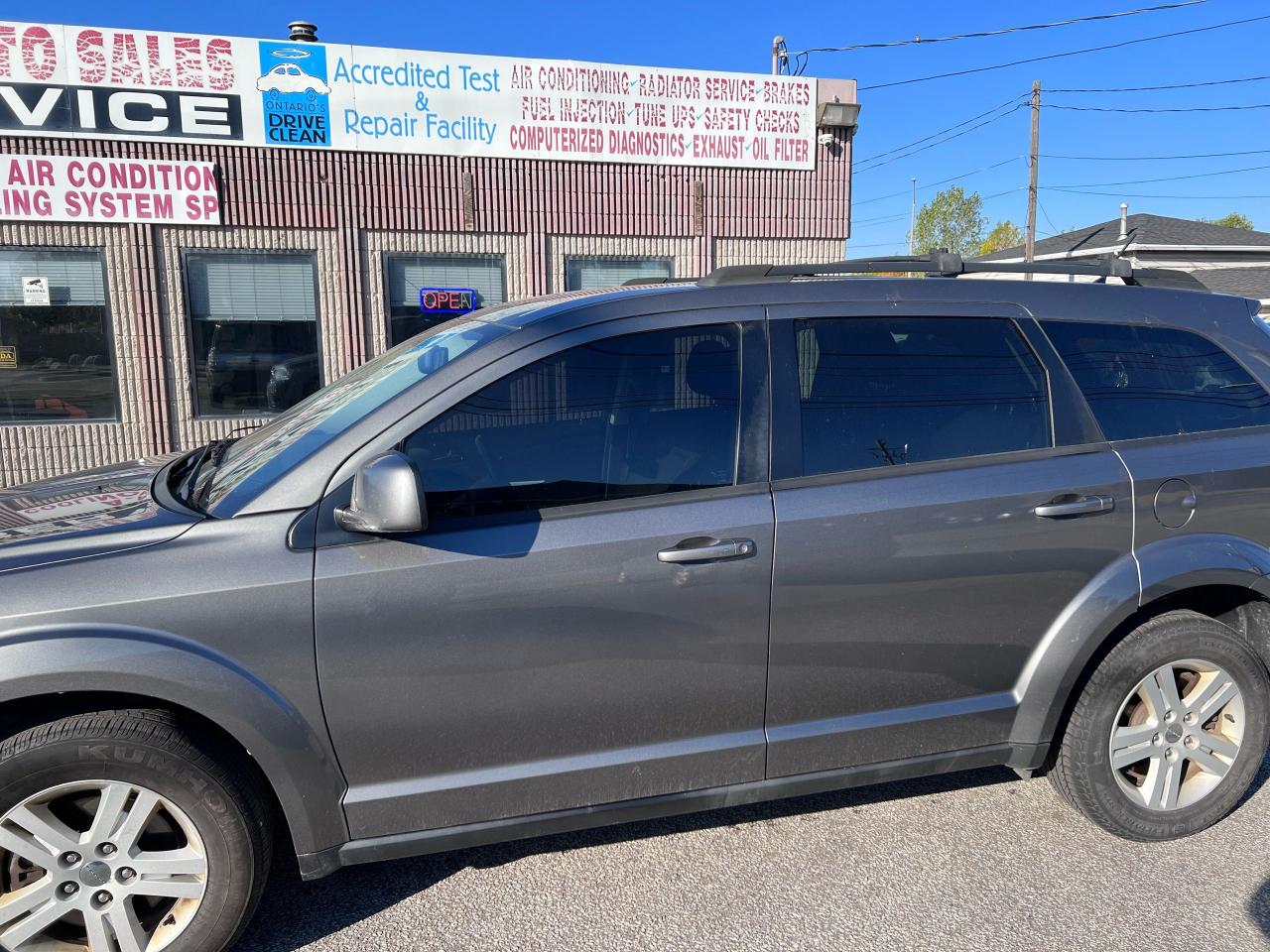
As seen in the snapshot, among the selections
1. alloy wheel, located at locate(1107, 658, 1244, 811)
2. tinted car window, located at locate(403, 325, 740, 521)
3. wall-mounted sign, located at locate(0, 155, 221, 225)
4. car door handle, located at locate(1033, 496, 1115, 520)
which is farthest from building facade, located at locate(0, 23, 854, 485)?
alloy wheel, located at locate(1107, 658, 1244, 811)

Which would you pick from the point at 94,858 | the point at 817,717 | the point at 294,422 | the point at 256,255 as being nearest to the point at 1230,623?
the point at 817,717

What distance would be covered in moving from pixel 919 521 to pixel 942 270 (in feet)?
3.40

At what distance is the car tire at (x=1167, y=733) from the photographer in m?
3.01

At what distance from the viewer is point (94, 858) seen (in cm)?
229

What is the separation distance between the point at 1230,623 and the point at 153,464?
4.21m

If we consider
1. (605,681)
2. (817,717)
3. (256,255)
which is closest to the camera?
A: (605,681)

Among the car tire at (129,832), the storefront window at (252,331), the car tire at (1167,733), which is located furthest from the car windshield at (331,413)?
the storefront window at (252,331)

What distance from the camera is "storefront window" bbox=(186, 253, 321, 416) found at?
884cm

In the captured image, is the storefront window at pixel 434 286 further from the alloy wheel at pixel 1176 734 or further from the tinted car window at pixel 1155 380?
the alloy wheel at pixel 1176 734

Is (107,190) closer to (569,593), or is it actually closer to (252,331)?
(252,331)

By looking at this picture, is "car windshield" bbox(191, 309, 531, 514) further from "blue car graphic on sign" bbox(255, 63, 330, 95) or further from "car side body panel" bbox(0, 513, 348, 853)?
"blue car graphic on sign" bbox(255, 63, 330, 95)

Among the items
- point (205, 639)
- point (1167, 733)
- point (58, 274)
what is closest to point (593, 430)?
point (205, 639)

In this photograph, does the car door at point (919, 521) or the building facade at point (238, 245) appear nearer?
the car door at point (919, 521)

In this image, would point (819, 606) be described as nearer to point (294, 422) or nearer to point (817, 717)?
point (817, 717)
